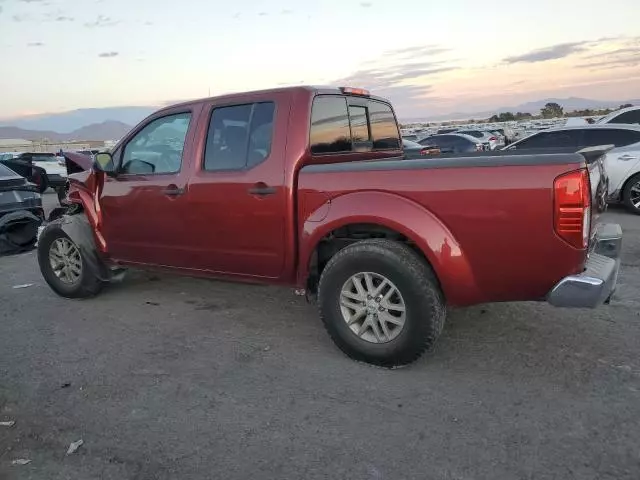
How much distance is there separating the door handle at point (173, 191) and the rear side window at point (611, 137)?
8967 millimetres

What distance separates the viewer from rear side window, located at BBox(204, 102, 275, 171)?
14.5ft

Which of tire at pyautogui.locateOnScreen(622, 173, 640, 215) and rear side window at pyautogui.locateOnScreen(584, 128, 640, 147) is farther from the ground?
rear side window at pyautogui.locateOnScreen(584, 128, 640, 147)

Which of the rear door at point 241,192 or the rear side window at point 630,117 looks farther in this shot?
the rear side window at point 630,117

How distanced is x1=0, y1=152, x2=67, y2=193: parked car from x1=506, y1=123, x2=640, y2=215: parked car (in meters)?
10.1

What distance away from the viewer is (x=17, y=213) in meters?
8.75

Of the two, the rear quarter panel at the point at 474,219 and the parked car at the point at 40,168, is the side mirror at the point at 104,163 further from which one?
the parked car at the point at 40,168

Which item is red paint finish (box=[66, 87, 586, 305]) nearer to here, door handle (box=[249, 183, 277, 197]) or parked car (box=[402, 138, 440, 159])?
door handle (box=[249, 183, 277, 197])

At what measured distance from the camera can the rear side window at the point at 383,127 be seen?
211 inches

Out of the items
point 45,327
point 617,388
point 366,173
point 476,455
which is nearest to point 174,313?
point 45,327

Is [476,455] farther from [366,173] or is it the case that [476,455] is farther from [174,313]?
[174,313]

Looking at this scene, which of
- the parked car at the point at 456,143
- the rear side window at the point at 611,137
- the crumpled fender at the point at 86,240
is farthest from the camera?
the parked car at the point at 456,143

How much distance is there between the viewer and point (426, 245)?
144 inches

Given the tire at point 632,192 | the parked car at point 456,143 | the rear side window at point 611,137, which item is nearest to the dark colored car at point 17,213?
the rear side window at point 611,137

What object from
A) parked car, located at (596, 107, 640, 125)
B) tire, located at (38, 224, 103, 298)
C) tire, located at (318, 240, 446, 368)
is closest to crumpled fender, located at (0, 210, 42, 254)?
tire, located at (38, 224, 103, 298)
